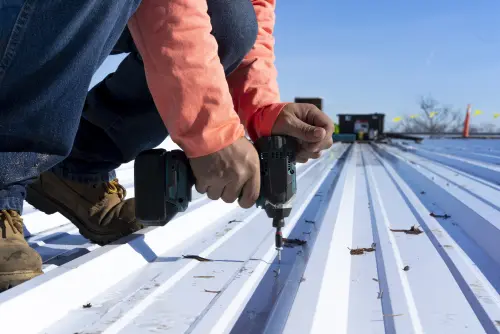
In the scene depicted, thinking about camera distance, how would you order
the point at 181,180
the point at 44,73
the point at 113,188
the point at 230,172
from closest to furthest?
the point at 44,73, the point at 230,172, the point at 181,180, the point at 113,188

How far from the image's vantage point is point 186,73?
3.01 feet

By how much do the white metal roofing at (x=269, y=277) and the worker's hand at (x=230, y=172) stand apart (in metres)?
0.20

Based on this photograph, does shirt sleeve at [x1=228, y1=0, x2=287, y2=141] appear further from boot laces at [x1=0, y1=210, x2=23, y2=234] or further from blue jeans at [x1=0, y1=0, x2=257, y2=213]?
boot laces at [x1=0, y1=210, x2=23, y2=234]

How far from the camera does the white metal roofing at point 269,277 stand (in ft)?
2.72

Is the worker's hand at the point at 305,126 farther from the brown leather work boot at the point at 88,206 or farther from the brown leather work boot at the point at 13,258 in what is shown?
the brown leather work boot at the point at 13,258

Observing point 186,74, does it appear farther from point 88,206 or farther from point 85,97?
point 88,206

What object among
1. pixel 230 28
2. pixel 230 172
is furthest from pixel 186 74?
pixel 230 28

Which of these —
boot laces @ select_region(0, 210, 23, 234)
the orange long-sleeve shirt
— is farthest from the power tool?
boot laces @ select_region(0, 210, 23, 234)

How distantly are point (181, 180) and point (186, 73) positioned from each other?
0.28 metres

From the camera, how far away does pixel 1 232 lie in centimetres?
99

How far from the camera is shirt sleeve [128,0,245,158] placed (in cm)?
91

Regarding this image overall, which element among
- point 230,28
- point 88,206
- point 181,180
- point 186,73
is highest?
point 230,28

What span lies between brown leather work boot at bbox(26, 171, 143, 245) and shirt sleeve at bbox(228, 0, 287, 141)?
418 millimetres

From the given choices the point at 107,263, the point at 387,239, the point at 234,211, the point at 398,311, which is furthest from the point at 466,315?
the point at 234,211
